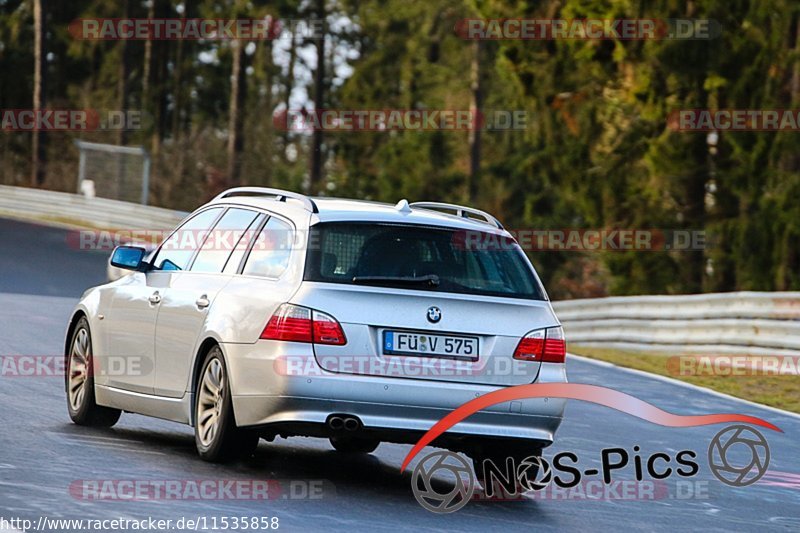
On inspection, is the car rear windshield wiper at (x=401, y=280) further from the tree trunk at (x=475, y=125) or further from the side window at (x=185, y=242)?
the tree trunk at (x=475, y=125)

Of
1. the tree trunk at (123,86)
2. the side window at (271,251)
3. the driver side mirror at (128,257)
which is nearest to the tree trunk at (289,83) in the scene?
the tree trunk at (123,86)

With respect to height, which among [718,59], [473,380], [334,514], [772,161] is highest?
[718,59]

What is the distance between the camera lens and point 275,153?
70.3m

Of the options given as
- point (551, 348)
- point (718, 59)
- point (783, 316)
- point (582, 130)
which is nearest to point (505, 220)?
point (582, 130)

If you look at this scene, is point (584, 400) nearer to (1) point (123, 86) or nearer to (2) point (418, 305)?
(2) point (418, 305)

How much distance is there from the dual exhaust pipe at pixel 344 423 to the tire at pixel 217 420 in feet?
2.14

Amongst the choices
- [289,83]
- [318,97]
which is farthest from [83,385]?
[289,83]

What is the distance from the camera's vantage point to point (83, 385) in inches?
441

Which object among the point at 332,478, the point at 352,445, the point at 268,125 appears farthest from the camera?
the point at 268,125

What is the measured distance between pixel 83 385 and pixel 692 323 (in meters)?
13.3

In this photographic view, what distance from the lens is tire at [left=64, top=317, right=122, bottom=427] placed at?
11.1 m

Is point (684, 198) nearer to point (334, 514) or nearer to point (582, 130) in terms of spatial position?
point (582, 130)

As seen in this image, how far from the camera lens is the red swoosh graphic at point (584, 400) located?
8.88 metres

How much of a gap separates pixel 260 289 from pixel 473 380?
1.29m
